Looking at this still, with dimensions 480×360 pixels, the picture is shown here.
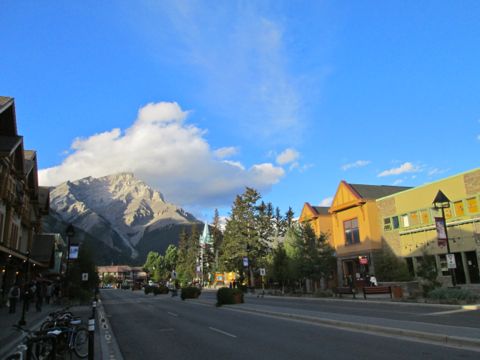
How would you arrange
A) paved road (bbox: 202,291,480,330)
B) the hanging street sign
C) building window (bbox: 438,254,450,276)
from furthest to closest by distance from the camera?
building window (bbox: 438,254,450,276), the hanging street sign, paved road (bbox: 202,291,480,330)

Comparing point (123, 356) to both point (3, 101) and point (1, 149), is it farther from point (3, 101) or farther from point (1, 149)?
point (3, 101)

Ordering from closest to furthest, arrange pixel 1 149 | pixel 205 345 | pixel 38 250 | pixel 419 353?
pixel 419 353 → pixel 205 345 → pixel 1 149 → pixel 38 250

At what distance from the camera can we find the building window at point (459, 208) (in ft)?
108

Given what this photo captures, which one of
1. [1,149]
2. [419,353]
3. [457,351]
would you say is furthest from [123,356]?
[1,149]

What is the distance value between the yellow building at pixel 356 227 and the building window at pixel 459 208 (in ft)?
32.5

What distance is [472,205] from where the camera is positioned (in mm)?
32031

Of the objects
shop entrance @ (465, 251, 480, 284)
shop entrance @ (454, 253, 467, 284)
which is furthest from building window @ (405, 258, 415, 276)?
shop entrance @ (465, 251, 480, 284)

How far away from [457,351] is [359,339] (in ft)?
9.26

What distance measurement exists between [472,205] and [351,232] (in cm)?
1592

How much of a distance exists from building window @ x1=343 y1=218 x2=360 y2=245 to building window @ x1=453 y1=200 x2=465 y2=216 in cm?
1297

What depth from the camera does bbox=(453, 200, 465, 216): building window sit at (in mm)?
32875

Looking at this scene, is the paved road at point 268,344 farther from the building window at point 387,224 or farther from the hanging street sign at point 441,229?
the building window at point 387,224

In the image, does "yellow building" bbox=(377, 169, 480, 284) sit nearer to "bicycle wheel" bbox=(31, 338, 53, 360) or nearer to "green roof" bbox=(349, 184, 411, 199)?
"green roof" bbox=(349, 184, 411, 199)

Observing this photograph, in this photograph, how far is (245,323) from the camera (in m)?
16.9
